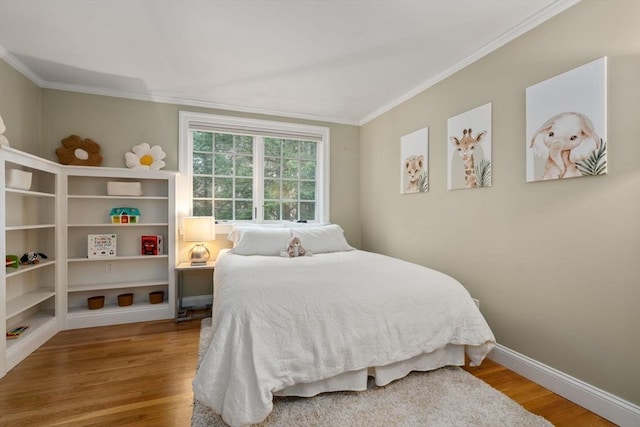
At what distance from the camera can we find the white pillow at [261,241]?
120 inches

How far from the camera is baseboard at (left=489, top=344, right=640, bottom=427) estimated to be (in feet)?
5.24

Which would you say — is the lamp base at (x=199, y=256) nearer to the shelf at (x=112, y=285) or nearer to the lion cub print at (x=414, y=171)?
the shelf at (x=112, y=285)

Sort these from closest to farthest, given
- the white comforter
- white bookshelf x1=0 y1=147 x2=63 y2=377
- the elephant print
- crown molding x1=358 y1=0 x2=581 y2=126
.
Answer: the white comforter < the elephant print < crown molding x1=358 y1=0 x2=581 y2=126 < white bookshelf x1=0 y1=147 x2=63 y2=377

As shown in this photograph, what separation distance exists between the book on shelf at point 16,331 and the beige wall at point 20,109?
159 cm

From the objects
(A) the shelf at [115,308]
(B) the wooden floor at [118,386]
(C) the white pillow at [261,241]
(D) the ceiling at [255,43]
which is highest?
(D) the ceiling at [255,43]

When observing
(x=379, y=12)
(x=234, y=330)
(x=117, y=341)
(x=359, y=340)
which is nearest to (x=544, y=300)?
(x=359, y=340)

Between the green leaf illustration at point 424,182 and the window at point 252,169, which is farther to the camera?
the window at point 252,169

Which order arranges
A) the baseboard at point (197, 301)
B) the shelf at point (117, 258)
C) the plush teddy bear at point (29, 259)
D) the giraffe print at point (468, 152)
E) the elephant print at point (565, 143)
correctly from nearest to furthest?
the elephant print at point (565, 143), the giraffe print at point (468, 152), the plush teddy bear at point (29, 259), the shelf at point (117, 258), the baseboard at point (197, 301)

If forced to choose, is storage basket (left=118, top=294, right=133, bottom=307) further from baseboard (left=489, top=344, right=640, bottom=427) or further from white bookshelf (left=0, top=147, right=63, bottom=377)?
baseboard (left=489, top=344, right=640, bottom=427)

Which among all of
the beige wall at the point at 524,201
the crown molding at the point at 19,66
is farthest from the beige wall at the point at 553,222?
the crown molding at the point at 19,66

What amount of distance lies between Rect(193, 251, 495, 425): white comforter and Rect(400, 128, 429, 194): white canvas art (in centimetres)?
119

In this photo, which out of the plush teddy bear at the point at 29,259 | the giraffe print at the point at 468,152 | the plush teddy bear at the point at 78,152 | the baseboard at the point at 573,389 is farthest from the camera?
the plush teddy bear at the point at 78,152

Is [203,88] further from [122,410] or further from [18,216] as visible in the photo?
[122,410]

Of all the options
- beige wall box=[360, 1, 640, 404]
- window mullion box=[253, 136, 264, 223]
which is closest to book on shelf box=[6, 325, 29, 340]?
window mullion box=[253, 136, 264, 223]
